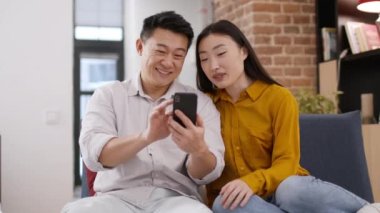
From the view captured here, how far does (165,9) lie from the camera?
5.48m

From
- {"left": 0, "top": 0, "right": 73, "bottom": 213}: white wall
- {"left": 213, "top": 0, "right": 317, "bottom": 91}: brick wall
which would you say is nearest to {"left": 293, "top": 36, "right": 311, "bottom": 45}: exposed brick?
{"left": 213, "top": 0, "right": 317, "bottom": 91}: brick wall

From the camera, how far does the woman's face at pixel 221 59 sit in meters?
1.49

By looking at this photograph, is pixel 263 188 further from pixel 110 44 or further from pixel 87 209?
pixel 110 44

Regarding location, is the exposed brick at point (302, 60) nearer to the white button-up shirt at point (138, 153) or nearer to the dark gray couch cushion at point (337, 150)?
the dark gray couch cushion at point (337, 150)

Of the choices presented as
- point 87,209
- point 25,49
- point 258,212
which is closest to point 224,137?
point 258,212

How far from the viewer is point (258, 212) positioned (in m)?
1.23

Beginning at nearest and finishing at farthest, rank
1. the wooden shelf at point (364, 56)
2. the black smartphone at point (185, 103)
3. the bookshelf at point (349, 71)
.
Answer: the black smartphone at point (185, 103)
the wooden shelf at point (364, 56)
the bookshelf at point (349, 71)

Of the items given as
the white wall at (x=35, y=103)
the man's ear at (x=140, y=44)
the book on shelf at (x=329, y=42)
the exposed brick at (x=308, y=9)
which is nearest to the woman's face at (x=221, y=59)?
the man's ear at (x=140, y=44)

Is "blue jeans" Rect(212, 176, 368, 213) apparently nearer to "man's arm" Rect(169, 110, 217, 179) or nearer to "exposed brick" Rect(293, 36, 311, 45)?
"man's arm" Rect(169, 110, 217, 179)

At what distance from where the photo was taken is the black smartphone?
3.99 ft

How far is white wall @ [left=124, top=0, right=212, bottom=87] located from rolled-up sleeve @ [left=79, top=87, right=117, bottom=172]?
3.74m

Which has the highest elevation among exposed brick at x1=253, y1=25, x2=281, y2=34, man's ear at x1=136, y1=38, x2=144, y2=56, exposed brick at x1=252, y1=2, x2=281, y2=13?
Result: exposed brick at x1=252, y1=2, x2=281, y2=13

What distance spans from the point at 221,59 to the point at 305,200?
0.54 metres

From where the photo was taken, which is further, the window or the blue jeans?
the window
